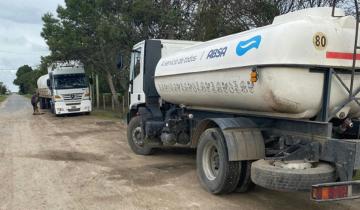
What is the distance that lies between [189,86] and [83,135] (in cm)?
832

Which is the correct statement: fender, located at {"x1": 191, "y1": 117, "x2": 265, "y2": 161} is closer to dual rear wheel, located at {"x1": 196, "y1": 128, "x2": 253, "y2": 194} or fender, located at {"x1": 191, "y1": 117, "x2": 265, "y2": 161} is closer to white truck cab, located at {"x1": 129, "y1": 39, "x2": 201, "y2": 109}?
dual rear wheel, located at {"x1": 196, "y1": 128, "x2": 253, "y2": 194}

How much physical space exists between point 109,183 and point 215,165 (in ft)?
6.54


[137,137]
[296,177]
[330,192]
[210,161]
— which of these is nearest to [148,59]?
[137,137]

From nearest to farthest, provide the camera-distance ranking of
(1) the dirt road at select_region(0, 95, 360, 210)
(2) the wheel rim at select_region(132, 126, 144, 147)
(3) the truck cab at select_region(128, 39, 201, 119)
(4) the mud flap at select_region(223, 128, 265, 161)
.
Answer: (4) the mud flap at select_region(223, 128, 265, 161) → (1) the dirt road at select_region(0, 95, 360, 210) → (3) the truck cab at select_region(128, 39, 201, 119) → (2) the wheel rim at select_region(132, 126, 144, 147)

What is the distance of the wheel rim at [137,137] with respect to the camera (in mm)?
10531

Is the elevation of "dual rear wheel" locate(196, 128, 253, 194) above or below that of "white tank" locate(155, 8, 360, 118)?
below

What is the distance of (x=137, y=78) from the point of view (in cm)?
1053

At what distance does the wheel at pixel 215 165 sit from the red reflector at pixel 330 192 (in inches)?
62.8

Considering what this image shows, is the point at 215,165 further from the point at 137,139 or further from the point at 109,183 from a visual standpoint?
the point at 137,139

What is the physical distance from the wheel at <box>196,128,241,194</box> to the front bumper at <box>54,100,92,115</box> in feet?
60.5

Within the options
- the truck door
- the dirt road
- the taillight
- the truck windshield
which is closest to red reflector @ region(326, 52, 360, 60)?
the taillight

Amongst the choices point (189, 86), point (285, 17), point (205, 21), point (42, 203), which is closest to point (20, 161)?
point (42, 203)

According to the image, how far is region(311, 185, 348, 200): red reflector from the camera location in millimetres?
4785

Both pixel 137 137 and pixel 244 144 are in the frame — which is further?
pixel 137 137
